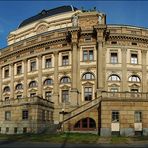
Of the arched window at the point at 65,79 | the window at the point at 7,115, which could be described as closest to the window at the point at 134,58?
the arched window at the point at 65,79

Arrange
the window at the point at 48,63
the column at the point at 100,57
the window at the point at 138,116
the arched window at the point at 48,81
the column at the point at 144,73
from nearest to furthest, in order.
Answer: the window at the point at 138,116 < the column at the point at 100,57 < the column at the point at 144,73 < the arched window at the point at 48,81 < the window at the point at 48,63

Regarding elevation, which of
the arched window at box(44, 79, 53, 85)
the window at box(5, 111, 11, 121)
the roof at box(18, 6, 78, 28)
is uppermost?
the roof at box(18, 6, 78, 28)

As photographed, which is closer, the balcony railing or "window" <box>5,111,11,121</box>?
the balcony railing

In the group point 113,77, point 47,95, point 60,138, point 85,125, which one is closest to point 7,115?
point 47,95

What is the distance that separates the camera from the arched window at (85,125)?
4483 centimetres

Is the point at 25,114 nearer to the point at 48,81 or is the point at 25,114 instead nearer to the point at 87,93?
the point at 87,93

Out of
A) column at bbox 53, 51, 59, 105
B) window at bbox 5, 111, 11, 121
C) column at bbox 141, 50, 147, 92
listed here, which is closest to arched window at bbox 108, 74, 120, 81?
column at bbox 141, 50, 147, 92

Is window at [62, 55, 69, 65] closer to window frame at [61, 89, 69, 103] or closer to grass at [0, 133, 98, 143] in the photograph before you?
window frame at [61, 89, 69, 103]

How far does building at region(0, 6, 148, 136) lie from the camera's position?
150 ft

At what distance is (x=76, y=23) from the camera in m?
57.8

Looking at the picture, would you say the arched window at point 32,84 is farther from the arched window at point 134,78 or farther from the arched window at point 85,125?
the arched window at point 85,125

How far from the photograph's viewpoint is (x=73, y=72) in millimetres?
55625

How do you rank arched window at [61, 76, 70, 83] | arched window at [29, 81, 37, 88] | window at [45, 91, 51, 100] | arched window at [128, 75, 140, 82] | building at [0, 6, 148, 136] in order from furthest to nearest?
1. arched window at [29, 81, 37, 88]
2. window at [45, 91, 51, 100]
3. arched window at [61, 76, 70, 83]
4. arched window at [128, 75, 140, 82]
5. building at [0, 6, 148, 136]

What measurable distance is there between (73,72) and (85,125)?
521 inches
